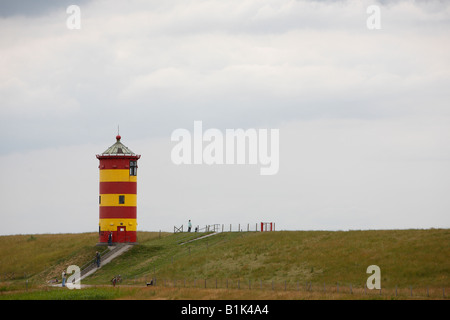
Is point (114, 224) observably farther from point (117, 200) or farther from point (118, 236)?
point (117, 200)

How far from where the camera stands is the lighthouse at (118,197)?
87188 millimetres

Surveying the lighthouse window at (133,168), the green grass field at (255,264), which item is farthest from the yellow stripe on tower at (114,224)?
the lighthouse window at (133,168)

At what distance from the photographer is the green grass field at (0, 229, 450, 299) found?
6384 centimetres

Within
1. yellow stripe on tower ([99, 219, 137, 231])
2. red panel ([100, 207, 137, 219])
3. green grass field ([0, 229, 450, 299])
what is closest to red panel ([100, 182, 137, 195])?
red panel ([100, 207, 137, 219])

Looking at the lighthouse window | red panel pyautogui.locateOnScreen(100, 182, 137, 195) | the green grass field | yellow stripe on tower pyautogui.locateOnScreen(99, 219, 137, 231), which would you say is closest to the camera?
the green grass field

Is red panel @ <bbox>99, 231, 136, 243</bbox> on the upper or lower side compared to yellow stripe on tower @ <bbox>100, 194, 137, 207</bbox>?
lower

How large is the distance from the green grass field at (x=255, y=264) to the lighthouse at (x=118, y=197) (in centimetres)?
249

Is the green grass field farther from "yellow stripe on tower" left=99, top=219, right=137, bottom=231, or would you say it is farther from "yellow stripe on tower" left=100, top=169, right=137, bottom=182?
"yellow stripe on tower" left=100, top=169, right=137, bottom=182

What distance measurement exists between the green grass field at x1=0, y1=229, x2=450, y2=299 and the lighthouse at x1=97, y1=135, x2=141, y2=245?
249 cm

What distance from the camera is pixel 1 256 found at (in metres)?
97.8

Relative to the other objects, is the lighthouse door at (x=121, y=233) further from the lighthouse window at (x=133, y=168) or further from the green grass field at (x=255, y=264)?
the lighthouse window at (x=133, y=168)

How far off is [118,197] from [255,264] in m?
19.9
